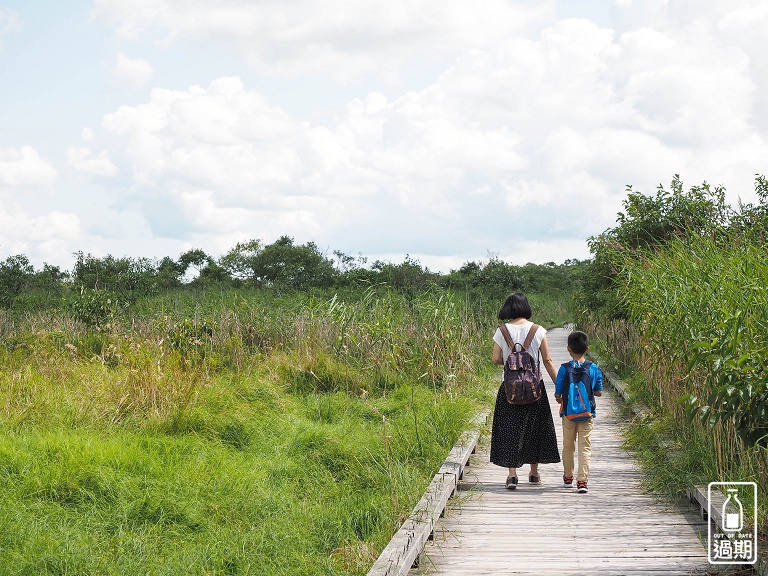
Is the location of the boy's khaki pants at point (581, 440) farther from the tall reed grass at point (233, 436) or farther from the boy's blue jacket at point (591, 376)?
the tall reed grass at point (233, 436)

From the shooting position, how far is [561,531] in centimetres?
515

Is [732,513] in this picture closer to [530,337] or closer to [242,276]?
[530,337]

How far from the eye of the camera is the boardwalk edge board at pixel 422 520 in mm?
4242

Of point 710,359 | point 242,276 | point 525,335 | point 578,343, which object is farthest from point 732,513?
point 242,276

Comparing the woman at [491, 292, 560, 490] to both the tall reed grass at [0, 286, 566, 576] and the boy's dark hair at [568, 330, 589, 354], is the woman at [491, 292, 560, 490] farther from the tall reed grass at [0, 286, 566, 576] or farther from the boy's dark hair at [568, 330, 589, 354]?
the tall reed grass at [0, 286, 566, 576]

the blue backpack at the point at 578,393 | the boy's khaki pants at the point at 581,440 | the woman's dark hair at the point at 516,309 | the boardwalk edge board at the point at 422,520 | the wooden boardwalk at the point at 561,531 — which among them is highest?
the woman's dark hair at the point at 516,309

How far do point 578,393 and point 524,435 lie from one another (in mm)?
528

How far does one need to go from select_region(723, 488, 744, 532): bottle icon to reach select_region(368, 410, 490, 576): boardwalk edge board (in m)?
1.73

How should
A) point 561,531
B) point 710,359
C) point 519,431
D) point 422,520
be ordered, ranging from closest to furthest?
point 422,520 → point 561,531 → point 710,359 → point 519,431

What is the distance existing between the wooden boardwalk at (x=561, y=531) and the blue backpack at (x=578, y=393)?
24.8 inches

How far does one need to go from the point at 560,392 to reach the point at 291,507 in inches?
86.9

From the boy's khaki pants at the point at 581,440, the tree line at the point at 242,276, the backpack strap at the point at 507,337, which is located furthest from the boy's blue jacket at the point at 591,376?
the tree line at the point at 242,276

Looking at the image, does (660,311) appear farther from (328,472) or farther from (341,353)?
(341,353)

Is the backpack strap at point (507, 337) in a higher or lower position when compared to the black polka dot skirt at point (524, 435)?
higher
